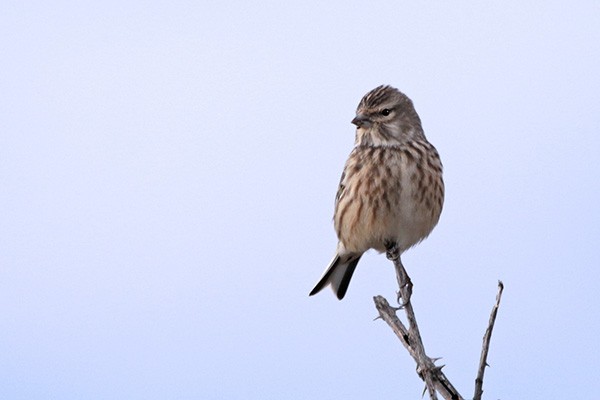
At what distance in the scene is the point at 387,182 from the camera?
6.64m

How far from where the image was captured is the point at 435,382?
13.7 ft

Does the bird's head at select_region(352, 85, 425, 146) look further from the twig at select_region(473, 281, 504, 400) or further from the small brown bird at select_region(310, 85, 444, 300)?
the twig at select_region(473, 281, 504, 400)

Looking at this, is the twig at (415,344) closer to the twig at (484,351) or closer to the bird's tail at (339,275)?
the twig at (484,351)

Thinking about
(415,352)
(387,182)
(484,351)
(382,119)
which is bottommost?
(484,351)

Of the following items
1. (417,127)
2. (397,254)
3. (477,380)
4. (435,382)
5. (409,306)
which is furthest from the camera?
(417,127)

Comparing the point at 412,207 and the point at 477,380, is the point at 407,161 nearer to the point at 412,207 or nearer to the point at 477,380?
the point at 412,207

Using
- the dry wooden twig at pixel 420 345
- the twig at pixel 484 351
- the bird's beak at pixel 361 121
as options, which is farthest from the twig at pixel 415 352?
the bird's beak at pixel 361 121

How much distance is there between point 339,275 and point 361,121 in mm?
1372

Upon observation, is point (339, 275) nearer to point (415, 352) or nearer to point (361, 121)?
point (361, 121)

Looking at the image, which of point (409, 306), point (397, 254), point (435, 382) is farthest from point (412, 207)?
point (435, 382)

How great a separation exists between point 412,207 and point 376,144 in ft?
2.07

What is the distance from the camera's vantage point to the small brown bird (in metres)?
6.63

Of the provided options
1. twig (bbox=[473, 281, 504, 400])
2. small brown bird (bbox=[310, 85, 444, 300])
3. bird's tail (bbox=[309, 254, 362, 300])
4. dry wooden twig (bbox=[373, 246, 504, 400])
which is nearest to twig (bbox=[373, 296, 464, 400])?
dry wooden twig (bbox=[373, 246, 504, 400])

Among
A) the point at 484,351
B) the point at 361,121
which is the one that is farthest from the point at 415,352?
the point at 361,121
